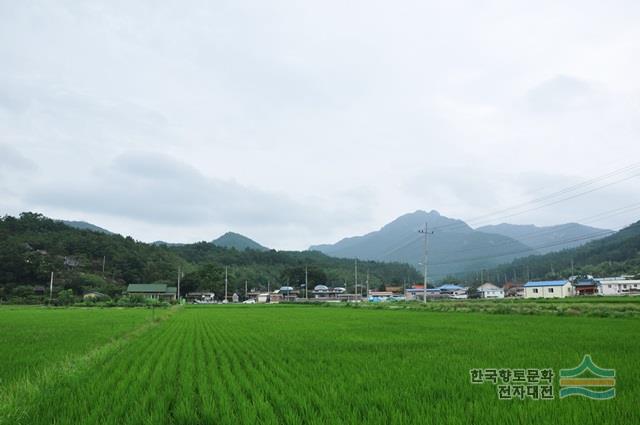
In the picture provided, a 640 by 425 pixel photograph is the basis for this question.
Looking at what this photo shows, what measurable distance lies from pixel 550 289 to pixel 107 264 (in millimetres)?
80317

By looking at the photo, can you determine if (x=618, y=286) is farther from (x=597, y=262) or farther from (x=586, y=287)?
(x=597, y=262)

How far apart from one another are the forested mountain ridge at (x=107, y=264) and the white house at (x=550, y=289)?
58.2 m

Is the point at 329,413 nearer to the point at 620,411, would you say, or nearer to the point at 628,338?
the point at 620,411

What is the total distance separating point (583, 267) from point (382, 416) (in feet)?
357

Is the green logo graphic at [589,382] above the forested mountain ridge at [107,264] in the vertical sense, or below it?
below

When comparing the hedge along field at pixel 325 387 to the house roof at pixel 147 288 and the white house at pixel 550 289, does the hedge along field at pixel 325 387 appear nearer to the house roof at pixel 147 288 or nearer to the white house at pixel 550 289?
the white house at pixel 550 289

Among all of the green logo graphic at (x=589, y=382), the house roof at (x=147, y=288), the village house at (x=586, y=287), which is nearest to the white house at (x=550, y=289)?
the village house at (x=586, y=287)

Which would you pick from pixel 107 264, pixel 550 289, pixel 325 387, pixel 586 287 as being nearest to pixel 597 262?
pixel 586 287

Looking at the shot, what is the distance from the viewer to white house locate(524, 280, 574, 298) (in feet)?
203

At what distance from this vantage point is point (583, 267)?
98.4 meters

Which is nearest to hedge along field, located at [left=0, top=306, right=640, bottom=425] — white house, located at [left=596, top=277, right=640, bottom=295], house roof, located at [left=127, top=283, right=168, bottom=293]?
white house, located at [left=596, top=277, right=640, bottom=295]

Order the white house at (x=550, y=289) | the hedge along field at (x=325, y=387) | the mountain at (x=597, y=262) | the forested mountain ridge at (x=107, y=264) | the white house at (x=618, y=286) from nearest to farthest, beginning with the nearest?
the hedge along field at (x=325, y=387), the white house at (x=550, y=289), the white house at (x=618, y=286), the forested mountain ridge at (x=107, y=264), the mountain at (x=597, y=262)

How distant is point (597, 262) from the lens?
3895 inches

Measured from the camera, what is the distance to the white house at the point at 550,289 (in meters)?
61.8
